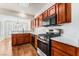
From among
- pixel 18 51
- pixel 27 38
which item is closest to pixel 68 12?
pixel 18 51

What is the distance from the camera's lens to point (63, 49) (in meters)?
2.24

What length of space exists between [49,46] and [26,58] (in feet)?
5.18

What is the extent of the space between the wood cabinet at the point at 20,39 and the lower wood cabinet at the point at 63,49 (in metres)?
3.96

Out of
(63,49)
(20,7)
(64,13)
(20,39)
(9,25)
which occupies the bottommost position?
(20,39)

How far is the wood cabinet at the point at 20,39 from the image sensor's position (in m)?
6.41

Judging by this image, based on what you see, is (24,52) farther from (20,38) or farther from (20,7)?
(20,38)

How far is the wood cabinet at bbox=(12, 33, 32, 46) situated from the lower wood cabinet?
3960 mm

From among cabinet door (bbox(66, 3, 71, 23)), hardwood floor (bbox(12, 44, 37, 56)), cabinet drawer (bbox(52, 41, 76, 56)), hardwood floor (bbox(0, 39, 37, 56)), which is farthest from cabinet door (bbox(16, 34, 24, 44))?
cabinet door (bbox(66, 3, 71, 23))

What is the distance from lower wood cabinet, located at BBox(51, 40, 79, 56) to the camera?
6.01 feet

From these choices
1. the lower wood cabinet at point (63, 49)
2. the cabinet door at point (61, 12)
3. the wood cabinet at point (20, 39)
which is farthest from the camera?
the wood cabinet at point (20, 39)

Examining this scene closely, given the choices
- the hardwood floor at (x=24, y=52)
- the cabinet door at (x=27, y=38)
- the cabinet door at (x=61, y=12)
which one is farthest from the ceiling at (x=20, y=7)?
the cabinet door at (x=27, y=38)

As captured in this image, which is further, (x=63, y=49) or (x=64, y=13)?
(x=64, y=13)

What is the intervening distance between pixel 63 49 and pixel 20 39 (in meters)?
4.77

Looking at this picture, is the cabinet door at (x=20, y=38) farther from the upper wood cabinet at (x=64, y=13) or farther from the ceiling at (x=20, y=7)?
the upper wood cabinet at (x=64, y=13)
